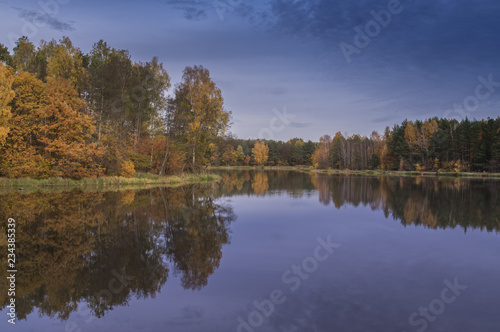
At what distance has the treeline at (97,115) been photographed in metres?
28.2

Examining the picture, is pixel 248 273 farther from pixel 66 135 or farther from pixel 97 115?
pixel 97 115

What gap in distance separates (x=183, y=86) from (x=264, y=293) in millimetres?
34699

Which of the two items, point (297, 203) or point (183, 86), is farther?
point (183, 86)

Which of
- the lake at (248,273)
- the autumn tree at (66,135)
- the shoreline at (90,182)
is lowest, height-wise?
the lake at (248,273)

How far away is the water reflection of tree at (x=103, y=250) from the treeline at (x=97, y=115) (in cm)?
1145

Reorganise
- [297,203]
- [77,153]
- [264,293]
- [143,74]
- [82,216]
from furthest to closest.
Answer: [143,74] < [77,153] < [297,203] < [82,216] < [264,293]

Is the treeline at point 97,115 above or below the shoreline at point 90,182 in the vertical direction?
above

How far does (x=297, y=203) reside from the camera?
21.9 m

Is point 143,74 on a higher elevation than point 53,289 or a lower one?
higher

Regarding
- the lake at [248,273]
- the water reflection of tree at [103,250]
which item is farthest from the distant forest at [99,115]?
the lake at [248,273]

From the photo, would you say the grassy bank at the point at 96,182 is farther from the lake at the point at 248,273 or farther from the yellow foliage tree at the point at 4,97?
the lake at the point at 248,273

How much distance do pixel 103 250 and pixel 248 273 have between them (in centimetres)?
456

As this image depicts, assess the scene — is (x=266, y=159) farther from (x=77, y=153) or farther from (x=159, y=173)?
(x=77, y=153)

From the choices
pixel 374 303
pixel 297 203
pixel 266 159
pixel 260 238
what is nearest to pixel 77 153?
pixel 297 203
